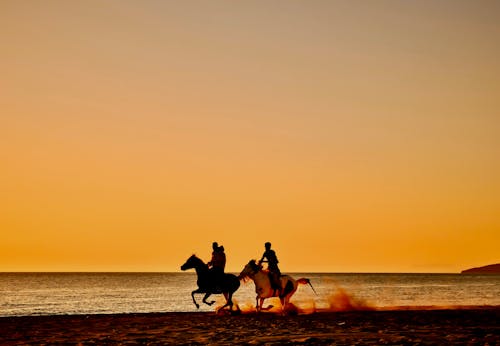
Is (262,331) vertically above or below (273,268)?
below

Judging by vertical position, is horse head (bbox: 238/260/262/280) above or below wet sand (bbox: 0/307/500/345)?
above

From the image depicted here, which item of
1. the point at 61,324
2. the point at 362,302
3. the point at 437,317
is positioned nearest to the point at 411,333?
the point at 437,317

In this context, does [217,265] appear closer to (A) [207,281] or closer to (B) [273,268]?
(A) [207,281]

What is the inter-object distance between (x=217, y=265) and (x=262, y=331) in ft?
29.1

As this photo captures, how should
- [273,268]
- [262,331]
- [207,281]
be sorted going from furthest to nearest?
1. [207,281]
2. [273,268]
3. [262,331]

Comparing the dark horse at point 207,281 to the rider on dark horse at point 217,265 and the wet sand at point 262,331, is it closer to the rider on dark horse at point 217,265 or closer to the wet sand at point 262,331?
the rider on dark horse at point 217,265

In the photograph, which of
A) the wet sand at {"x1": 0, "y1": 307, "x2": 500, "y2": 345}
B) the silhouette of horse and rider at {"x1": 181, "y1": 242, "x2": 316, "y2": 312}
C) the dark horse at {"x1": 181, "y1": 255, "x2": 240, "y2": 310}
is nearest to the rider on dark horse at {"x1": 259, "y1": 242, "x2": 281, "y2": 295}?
the silhouette of horse and rider at {"x1": 181, "y1": 242, "x2": 316, "y2": 312}

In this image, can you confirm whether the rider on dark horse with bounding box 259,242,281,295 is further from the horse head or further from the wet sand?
the wet sand

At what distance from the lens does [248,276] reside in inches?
1062

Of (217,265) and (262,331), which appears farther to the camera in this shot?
(217,265)

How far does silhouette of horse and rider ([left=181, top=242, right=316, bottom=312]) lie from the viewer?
88.0 feet

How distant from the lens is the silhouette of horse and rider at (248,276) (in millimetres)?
26812

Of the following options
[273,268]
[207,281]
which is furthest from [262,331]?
[207,281]

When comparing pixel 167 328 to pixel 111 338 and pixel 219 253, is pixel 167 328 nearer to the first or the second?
pixel 111 338
